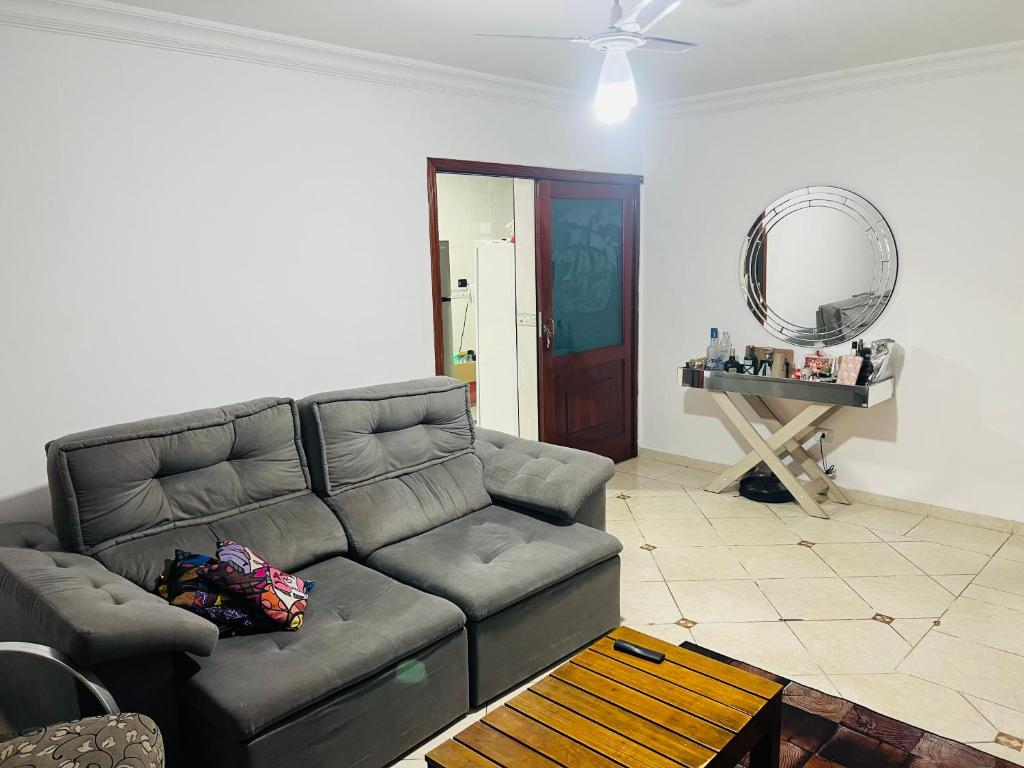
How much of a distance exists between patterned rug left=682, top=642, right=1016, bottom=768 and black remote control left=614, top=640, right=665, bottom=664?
55 centimetres

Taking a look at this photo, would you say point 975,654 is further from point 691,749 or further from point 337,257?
point 337,257

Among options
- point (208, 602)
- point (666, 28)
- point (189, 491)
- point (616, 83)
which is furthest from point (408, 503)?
point (666, 28)

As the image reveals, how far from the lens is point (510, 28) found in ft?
10.8

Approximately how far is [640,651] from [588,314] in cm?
313

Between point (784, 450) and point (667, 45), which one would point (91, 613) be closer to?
point (667, 45)

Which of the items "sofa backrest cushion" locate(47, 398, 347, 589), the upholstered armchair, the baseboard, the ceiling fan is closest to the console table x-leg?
the baseboard

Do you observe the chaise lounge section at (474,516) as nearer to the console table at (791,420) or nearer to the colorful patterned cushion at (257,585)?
the colorful patterned cushion at (257,585)

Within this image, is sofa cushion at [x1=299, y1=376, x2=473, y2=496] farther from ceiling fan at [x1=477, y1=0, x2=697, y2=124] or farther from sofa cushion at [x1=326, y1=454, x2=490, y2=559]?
ceiling fan at [x1=477, y1=0, x2=697, y2=124]

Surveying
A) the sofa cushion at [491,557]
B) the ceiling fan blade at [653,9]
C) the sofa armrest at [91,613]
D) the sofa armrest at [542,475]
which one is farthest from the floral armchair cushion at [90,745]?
the ceiling fan blade at [653,9]

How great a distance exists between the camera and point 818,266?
4590 mm

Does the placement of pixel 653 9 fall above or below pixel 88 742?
above

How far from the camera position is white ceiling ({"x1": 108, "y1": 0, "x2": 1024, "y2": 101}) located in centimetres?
300

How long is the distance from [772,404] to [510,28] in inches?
112

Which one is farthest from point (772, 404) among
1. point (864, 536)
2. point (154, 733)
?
point (154, 733)
